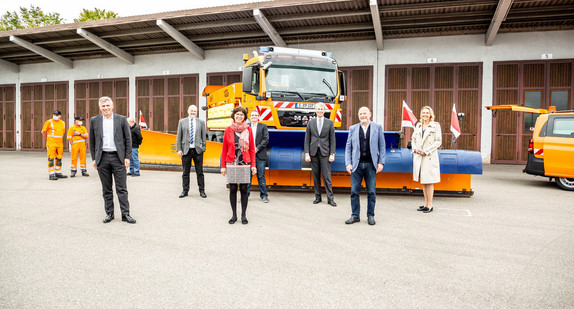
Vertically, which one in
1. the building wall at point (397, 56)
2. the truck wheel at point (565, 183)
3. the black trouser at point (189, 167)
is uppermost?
the building wall at point (397, 56)

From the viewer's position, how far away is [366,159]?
592 centimetres

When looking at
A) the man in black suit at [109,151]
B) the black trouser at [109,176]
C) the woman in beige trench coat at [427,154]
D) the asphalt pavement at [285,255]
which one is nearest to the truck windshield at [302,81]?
the asphalt pavement at [285,255]

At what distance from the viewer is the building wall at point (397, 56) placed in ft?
50.7

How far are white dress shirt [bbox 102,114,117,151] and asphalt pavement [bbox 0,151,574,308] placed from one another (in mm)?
1088

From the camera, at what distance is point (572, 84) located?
15125 millimetres

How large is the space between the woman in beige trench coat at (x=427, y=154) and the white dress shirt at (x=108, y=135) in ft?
15.9

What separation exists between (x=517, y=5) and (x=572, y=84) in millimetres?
3923

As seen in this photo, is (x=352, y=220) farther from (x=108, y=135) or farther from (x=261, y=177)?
→ (x=108, y=135)

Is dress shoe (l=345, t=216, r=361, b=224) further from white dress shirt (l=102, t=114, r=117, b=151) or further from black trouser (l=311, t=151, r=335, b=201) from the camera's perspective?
white dress shirt (l=102, t=114, r=117, b=151)

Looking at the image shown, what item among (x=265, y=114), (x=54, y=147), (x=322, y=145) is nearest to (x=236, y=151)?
(x=322, y=145)

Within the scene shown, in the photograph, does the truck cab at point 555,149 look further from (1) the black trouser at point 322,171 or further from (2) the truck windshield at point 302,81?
(1) the black trouser at point 322,171

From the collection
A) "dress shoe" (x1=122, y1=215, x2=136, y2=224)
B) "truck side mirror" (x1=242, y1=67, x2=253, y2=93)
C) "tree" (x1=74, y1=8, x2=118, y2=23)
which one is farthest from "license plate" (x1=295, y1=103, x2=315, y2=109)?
"tree" (x1=74, y1=8, x2=118, y2=23)

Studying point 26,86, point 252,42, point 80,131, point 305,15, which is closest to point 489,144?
point 305,15

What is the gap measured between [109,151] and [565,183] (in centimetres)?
966
